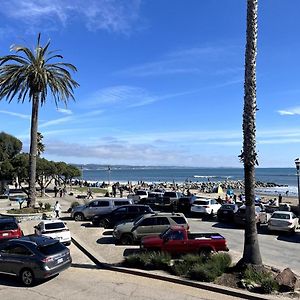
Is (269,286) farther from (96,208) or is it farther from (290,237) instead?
(96,208)

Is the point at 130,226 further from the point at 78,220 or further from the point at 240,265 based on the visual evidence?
the point at 78,220

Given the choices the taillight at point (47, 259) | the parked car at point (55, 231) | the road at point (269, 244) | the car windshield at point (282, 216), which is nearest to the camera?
the taillight at point (47, 259)

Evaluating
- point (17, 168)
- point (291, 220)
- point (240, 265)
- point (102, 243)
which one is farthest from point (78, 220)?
point (17, 168)

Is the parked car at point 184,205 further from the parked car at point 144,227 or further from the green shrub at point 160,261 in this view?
the green shrub at point 160,261

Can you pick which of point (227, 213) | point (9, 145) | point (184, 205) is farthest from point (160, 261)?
point (9, 145)

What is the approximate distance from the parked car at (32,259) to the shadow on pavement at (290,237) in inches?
533

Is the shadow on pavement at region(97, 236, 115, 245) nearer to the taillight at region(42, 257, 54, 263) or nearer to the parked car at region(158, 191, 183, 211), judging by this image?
the taillight at region(42, 257, 54, 263)

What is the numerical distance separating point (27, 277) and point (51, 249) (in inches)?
44.8

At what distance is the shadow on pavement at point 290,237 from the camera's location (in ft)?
77.3

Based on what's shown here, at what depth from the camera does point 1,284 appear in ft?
46.2

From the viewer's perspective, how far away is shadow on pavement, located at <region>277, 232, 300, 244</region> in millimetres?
23566

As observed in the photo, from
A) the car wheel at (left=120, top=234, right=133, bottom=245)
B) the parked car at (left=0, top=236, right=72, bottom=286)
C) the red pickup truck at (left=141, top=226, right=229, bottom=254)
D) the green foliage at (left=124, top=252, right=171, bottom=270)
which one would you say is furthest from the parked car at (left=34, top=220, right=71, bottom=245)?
the parked car at (left=0, top=236, right=72, bottom=286)

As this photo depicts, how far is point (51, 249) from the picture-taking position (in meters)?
14.4

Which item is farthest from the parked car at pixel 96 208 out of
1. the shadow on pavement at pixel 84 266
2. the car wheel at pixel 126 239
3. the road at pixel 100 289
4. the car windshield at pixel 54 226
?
the road at pixel 100 289
